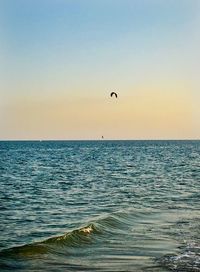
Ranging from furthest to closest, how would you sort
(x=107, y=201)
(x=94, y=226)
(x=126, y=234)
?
(x=107, y=201)
(x=94, y=226)
(x=126, y=234)

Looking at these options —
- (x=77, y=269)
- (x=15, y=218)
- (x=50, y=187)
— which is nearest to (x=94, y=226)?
(x=15, y=218)

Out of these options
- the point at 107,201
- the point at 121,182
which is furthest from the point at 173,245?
the point at 121,182

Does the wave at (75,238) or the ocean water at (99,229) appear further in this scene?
the wave at (75,238)

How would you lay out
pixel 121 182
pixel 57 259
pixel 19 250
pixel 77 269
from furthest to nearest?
pixel 121 182 → pixel 19 250 → pixel 57 259 → pixel 77 269

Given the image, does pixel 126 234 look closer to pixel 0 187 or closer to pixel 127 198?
pixel 127 198

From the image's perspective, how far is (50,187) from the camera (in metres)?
37.7

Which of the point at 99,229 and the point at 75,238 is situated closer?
the point at 75,238

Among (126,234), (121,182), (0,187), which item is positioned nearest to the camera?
(126,234)

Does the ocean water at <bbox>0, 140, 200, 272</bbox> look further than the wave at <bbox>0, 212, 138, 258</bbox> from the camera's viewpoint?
No

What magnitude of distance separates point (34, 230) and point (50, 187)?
17.8 meters

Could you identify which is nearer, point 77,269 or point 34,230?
point 77,269

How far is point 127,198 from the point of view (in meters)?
30.9

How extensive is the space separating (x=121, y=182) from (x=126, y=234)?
2341cm

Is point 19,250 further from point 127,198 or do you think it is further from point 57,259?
point 127,198
